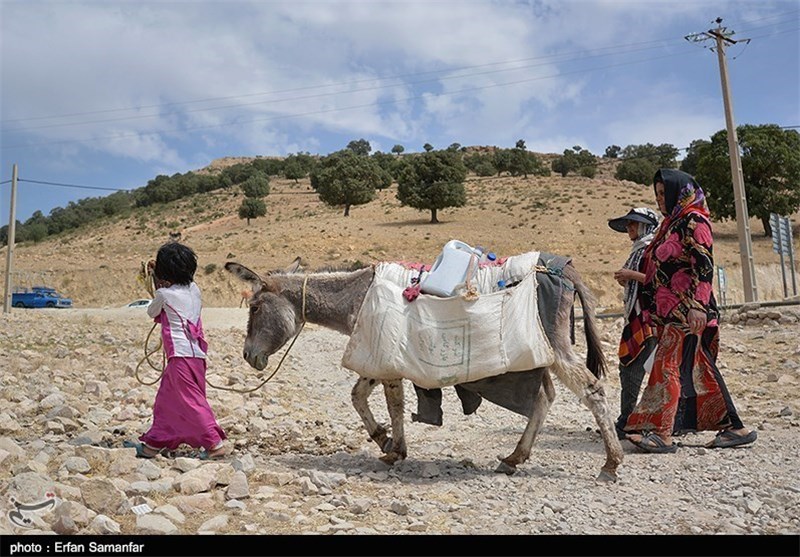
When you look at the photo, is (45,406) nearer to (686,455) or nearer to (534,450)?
(534,450)

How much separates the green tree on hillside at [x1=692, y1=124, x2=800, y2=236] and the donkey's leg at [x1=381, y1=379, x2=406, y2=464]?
152 feet

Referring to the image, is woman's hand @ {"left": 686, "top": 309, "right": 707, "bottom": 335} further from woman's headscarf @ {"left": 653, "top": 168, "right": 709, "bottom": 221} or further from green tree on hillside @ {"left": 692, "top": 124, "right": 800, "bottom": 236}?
green tree on hillside @ {"left": 692, "top": 124, "right": 800, "bottom": 236}

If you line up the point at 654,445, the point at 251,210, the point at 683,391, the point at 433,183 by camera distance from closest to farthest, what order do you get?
the point at 654,445
the point at 683,391
the point at 433,183
the point at 251,210

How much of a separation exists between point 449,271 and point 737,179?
18905mm

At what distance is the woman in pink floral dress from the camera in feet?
19.6

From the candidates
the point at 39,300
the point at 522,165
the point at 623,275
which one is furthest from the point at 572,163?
the point at 623,275

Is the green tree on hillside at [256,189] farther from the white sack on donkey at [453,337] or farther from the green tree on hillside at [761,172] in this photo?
the white sack on donkey at [453,337]

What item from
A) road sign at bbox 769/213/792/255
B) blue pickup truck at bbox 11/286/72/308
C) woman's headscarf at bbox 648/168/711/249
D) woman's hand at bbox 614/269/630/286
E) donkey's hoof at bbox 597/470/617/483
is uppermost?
blue pickup truck at bbox 11/286/72/308

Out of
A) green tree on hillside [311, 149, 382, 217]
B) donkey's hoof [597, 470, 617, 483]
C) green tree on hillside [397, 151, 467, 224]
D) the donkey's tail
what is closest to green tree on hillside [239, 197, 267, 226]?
green tree on hillside [311, 149, 382, 217]

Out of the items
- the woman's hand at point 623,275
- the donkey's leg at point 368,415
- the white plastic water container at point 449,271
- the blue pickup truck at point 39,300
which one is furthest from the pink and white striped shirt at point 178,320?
the blue pickup truck at point 39,300

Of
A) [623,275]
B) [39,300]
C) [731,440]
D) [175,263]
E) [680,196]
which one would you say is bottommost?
[731,440]

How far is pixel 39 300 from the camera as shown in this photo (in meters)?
38.9

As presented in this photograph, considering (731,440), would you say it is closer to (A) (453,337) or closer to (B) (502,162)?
(A) (453,337)

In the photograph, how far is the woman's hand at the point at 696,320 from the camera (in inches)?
233
